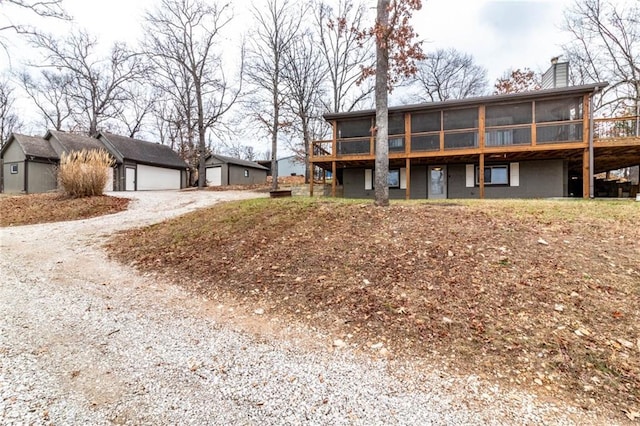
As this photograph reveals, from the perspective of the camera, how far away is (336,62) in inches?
942

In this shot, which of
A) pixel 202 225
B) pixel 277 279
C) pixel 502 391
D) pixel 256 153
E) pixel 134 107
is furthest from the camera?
pixel 256 153

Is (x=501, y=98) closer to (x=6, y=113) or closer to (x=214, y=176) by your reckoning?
(x=214, y=176)

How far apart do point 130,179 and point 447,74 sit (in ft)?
93.3

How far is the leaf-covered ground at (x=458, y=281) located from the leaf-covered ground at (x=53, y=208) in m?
5.89

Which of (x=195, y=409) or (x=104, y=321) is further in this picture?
(x=104, y=321)

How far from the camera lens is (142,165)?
23.4 metres

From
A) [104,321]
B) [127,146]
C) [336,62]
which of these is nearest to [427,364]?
[104,321]

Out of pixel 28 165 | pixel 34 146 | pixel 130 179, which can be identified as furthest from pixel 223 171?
pixel 28 165

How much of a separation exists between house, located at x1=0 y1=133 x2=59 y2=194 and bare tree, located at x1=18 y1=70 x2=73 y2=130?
8894mm

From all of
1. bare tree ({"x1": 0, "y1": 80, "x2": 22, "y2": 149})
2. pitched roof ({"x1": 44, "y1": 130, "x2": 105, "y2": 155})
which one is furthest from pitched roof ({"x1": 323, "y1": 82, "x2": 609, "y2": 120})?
bare tree ({"x1": 0, "y1": 80, "x2": 22, "y2": 149})

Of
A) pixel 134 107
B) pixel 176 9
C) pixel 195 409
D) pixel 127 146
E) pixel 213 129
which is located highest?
pixel 176 9

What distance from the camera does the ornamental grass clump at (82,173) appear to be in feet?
41.9

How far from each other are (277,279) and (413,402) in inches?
101

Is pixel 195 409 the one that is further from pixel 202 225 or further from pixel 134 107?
pixel 134 107
